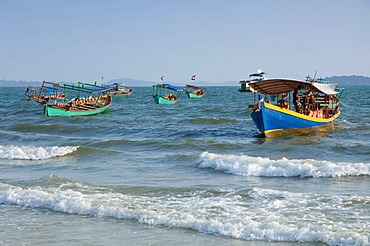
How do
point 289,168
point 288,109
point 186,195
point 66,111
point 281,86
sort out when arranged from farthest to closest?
point 66,111, point 288,109, point 281,86, point 289,168, point 186,195

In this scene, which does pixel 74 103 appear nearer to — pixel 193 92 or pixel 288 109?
pixel 288 109

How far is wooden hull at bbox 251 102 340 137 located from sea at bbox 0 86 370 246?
Answer: 1573 millimetres

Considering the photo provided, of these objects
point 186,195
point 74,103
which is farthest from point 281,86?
point 74,103

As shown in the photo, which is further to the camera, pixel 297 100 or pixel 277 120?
pixel 297 100

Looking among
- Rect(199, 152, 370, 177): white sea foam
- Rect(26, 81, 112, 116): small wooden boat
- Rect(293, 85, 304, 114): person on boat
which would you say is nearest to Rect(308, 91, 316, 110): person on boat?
Rect(293, 85, 304, 114): person on boat

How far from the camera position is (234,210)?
32.8ft

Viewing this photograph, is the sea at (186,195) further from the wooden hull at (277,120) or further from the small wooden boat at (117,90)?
the small wooden boat at (117,90)

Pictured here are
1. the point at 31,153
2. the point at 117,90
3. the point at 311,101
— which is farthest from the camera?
the point at 117,90

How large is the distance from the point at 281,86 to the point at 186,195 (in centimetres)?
1399

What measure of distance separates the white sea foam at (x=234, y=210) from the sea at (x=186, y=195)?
19 mm

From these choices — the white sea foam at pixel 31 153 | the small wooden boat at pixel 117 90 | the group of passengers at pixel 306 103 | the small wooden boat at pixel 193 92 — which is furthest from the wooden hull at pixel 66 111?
the small wooden boat at pixel 193 92

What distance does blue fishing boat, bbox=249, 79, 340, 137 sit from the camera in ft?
75.6

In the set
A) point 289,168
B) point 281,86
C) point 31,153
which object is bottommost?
point 31,153

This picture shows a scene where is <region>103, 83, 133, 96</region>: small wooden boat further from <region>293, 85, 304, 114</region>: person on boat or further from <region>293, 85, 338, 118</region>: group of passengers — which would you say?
<region>293, 85, 304, 114</region>: person on boat
